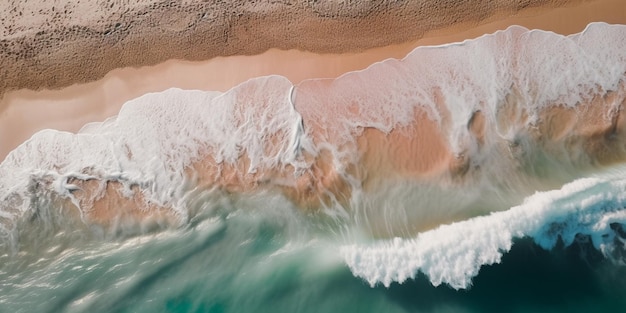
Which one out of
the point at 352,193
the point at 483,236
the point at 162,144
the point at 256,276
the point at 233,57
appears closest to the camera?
the point at 483,236

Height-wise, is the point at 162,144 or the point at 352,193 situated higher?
the point at 162,144

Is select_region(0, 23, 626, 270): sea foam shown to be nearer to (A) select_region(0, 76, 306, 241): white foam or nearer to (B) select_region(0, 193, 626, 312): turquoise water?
(A) select_region(0, 76, 306, 241): white foam

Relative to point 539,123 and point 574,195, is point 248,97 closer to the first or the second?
point 539,123

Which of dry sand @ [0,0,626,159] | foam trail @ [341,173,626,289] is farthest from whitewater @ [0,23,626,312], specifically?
dry sand @ [0,0,626,159]

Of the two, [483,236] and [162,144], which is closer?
[483,236]

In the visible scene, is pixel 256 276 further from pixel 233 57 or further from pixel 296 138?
pixel 233 57

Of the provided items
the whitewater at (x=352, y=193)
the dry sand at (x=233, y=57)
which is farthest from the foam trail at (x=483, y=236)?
the dry sand at (x=233, y=57)

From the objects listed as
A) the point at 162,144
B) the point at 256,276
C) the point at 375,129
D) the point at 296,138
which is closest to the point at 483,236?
the point at 375,129
